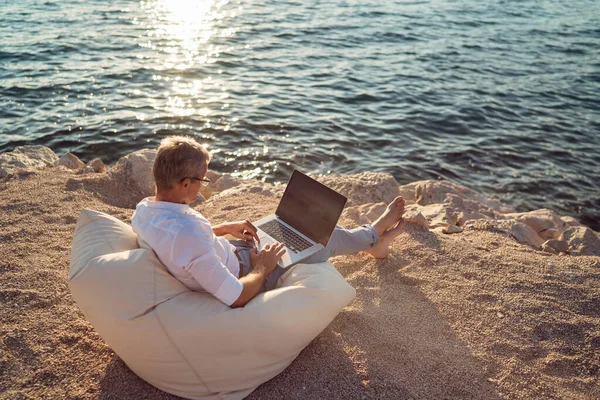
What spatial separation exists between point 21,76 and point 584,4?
66.9 feet

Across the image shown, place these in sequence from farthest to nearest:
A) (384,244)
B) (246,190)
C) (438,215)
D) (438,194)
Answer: (438,194)
(246,190)
(438,215)
(384,244)

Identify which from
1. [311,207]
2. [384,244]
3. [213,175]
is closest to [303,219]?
[311,207]

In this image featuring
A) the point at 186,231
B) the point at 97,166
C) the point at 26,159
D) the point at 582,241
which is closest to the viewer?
the point at 186,231

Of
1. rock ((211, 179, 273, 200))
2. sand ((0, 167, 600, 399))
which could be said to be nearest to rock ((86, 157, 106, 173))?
sand ((0, 167, 600, 399))

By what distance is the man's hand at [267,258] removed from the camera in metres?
3.19

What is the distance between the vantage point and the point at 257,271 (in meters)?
3.13

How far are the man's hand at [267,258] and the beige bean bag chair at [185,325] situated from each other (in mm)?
191

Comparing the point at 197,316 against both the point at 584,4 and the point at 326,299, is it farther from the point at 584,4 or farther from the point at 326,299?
the point at 584,4

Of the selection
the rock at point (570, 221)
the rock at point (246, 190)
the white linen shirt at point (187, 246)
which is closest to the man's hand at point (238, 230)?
the white linen shirt at point (187, 246)

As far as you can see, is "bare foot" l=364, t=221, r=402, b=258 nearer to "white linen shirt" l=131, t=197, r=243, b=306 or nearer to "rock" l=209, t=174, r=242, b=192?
"white linen shirt" l=131, t=197, r=243, b=306

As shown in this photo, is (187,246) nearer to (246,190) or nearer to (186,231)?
(186,231)

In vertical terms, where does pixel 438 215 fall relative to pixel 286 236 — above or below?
below

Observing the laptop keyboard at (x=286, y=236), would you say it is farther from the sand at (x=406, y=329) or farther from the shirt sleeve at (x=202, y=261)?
the shirt sleeve at (x=202, y=261)

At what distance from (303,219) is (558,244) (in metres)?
3.09
